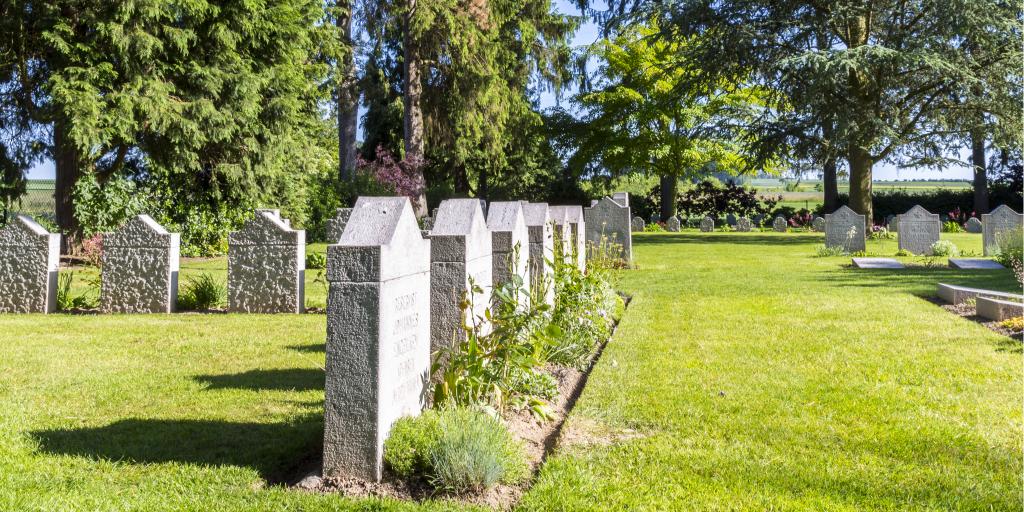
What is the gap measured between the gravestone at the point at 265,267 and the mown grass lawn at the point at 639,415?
0.45 meters

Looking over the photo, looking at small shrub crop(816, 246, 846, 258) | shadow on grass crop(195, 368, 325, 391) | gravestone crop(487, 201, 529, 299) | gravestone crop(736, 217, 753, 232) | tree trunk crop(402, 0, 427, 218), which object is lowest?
shadow on grass crop(195, 368, 325, 391)

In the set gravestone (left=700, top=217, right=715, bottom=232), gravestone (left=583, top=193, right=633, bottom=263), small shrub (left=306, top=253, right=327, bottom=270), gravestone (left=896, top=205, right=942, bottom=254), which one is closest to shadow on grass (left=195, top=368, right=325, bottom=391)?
small shrub (left=306, top=253, right=327, bottom=270)

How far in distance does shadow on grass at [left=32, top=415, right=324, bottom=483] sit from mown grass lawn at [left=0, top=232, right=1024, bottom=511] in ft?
0.05

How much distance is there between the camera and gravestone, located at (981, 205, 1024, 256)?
58.1 feet

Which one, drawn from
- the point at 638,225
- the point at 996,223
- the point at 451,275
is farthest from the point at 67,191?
the point at 638,225

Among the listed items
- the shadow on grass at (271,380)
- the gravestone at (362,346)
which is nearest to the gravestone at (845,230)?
the shadow on grass at (271,380)

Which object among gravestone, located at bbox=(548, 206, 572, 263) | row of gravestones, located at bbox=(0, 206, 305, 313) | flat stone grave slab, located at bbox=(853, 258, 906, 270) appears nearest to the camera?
gravestone, located at bbox=(548, 206, 572, 263)

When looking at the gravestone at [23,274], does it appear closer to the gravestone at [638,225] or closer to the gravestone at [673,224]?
the gravestone at [638,225]

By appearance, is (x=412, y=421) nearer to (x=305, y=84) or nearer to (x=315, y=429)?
(x=315, y=429)

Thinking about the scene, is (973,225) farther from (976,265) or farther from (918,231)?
(976,265)

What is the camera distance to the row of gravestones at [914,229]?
59.2 feet

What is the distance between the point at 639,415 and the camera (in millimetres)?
5074

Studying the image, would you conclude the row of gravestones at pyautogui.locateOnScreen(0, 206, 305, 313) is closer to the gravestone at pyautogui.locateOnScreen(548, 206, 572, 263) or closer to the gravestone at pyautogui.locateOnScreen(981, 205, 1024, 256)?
the gravestone at pyautogui.locateOnScreen(548, 206, 572, 263)

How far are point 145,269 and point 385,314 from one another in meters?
7.27
